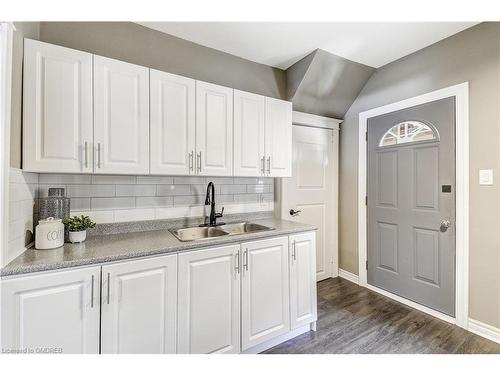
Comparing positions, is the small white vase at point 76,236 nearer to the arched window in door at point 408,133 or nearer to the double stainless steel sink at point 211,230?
the double stainless steel sink at point 211,230

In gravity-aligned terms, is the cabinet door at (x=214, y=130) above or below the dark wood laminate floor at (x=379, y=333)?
above

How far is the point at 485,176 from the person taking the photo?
1824 millimetres

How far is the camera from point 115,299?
1.24 m

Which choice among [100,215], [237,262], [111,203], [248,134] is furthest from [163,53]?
[237,262]

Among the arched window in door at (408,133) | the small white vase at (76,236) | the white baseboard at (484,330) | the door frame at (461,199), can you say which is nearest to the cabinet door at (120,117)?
the small white vase at (76,236)

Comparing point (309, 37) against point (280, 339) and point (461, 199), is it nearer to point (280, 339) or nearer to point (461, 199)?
point (461, 199)

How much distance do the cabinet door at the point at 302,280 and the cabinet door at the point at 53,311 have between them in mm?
1352

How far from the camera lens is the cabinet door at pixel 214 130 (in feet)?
5.90

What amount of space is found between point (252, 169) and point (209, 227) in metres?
0.66

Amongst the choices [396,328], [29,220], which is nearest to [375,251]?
[396,328]

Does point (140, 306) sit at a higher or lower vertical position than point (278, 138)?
lower

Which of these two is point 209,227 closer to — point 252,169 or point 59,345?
point 252,169

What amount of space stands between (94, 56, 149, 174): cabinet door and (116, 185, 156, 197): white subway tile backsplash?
1.11 ft

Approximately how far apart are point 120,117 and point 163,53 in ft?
2.81
